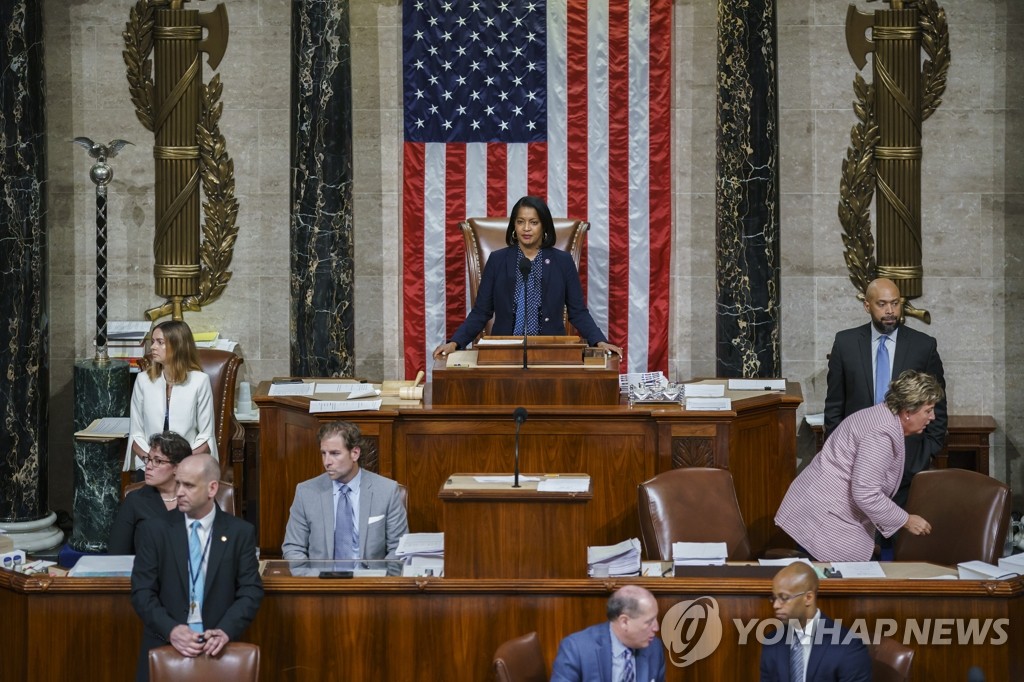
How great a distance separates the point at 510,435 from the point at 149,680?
2.85m

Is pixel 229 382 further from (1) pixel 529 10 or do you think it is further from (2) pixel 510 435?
(1) pixel 529 10

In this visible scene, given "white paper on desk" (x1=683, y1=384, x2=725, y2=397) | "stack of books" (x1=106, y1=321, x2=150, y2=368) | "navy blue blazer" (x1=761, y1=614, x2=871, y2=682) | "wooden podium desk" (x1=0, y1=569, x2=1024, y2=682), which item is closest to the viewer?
"navy blue blazer" (x1=761, y1=614, x2=871, y2=682)

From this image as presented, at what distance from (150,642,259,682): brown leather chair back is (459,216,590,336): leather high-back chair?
473 centimetres

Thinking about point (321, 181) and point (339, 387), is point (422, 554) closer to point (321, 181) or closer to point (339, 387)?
point (339, 387)

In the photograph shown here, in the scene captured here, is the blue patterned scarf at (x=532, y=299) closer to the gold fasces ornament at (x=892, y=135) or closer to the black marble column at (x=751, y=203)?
the black marble column at (x=751, y=203)

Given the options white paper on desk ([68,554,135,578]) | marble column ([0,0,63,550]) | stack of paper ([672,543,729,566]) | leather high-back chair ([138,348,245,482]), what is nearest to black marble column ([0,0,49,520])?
marble column ([0,0,63,550])

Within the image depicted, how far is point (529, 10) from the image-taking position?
407 inches

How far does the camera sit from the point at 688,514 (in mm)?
6723

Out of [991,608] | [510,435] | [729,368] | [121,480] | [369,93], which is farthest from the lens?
[369,93]

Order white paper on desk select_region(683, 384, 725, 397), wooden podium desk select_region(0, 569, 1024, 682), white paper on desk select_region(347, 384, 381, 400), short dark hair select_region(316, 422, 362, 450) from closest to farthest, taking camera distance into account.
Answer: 1. wooden podium desk select_region(0, 569, 1024, 682)
2. short dark hair select_region(316, 422, 362, 450)
3. white paper on desk select_region(683, 384, 725, 397)
4. white paper on desk select_region(347, 384, 381, 400)

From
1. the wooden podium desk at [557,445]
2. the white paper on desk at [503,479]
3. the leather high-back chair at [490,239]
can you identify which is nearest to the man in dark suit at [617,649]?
the white paper on desk at [503,479]

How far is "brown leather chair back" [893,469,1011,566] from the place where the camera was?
21.5 feet

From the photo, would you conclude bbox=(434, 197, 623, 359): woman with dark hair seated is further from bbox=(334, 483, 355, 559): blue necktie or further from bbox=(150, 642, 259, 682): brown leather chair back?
bbox=(150, 642, 259, 682): brown leather chair back

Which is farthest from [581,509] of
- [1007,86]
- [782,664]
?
[1007,86]
